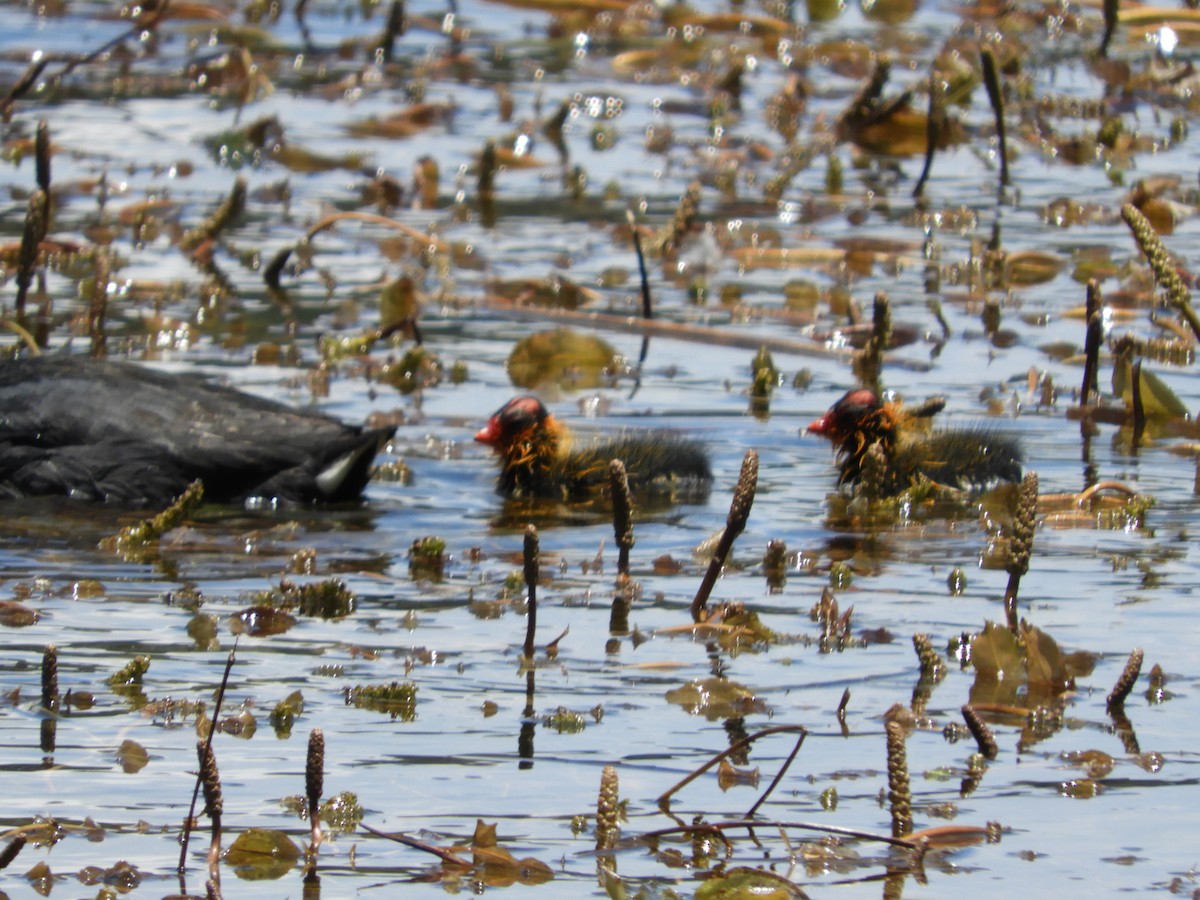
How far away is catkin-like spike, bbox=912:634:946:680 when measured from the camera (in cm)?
496

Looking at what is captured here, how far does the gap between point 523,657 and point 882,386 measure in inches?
152

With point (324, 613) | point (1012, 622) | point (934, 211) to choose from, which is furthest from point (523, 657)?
point (934, 211)

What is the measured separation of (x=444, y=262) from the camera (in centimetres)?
1073

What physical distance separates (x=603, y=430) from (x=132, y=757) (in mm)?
4031

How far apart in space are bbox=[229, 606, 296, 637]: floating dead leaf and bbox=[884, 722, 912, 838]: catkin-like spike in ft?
6.36

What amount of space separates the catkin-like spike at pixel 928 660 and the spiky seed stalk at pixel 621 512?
2.81ft

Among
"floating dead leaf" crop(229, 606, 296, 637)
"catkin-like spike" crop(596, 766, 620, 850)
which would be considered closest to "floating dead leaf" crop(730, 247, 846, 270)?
"floating dead leaf" crop(229, 606, 296, 637)

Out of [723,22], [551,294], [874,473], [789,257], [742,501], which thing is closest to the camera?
[742,501]

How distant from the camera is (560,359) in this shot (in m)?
9.18

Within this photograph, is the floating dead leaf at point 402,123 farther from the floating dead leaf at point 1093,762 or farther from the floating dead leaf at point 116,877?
the floating dead leaf at point 116,877

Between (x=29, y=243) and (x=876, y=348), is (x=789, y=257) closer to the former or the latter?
(x=876, y=348)

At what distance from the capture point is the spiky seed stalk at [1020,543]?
5285 mm

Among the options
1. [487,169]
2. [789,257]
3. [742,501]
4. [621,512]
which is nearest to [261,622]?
[621,512]

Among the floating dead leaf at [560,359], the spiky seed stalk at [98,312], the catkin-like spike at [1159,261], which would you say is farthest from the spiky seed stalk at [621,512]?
the spiky seed stalk at [98,312]
